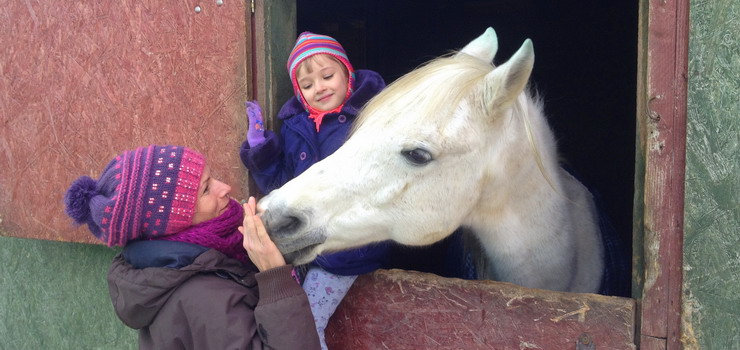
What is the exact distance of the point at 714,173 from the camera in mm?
1161

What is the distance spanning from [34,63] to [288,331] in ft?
5.44

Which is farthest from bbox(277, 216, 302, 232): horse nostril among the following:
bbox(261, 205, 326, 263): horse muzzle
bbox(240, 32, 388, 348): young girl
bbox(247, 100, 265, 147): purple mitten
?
bbox(247, 100, 265, 147): purple mitten

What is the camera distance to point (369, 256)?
5.21 feet

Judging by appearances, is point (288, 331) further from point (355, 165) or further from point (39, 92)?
point (39, 92)

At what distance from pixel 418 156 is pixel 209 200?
57 cm

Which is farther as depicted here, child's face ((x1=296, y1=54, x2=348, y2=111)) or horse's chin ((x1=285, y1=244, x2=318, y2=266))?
child's face ((x1=296, y1=54, x2=348, y2=111))

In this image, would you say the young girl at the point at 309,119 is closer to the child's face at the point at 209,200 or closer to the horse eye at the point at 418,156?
the child's face at the point at 209,200

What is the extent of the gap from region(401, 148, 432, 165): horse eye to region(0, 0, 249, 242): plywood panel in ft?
2.32

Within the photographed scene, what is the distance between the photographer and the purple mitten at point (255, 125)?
5.54ft

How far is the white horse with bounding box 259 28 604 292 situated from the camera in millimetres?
1272

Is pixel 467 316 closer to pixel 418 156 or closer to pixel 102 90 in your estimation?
pixel 418 156

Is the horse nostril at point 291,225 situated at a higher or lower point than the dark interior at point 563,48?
lower

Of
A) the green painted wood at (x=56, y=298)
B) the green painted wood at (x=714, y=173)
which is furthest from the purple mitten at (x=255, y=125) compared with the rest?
the green painted wood at (x=714, y=173)

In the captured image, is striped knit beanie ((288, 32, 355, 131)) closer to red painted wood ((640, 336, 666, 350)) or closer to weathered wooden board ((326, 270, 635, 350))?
weathered wooden board ((326, 270, 635, 350))
